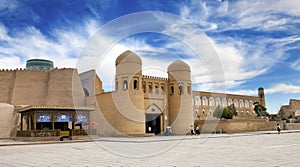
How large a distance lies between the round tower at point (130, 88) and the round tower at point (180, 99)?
5.12 metres

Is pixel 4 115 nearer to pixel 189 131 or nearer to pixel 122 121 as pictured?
pixel 122 121

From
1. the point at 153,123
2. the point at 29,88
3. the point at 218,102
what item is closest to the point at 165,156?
the point at 153,123

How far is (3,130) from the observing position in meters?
30.4

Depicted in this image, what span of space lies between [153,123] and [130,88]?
21.9 ft

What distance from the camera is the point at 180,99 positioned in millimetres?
34281

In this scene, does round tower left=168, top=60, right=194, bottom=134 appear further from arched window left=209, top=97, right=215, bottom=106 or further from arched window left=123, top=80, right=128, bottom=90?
arched window left=209, top=97, right=215, bottom=106

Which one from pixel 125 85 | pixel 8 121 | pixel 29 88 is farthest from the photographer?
pixel 29 88

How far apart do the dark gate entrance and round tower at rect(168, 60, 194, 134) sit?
158 cm

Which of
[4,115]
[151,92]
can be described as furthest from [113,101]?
[4,115]

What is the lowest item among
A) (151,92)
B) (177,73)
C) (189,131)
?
(189,131)

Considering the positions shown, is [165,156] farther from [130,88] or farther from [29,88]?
[29,88]

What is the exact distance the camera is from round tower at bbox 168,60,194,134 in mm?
33938

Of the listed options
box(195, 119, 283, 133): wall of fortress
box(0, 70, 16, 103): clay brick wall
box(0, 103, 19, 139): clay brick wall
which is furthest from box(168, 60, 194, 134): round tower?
box(0, 70, 16, 103): clay brick wall

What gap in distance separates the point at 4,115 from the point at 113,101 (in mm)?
11539
